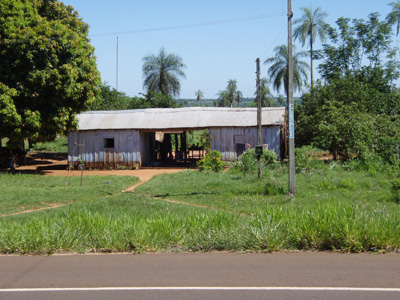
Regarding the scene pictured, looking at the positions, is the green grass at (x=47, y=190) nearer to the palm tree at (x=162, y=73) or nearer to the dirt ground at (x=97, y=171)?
the dirt ground at (x=97, y=171)

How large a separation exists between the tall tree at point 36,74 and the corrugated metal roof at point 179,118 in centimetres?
500

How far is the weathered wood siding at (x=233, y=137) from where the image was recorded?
2709cm

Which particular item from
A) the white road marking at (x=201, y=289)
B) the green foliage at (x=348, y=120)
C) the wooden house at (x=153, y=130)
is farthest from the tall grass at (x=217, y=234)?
the wooden house at (x=153, y=130)

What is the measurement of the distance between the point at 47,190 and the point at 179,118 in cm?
1312

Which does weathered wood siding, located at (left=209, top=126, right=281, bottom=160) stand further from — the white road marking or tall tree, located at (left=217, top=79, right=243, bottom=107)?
tall tree, located at (left=217, top=79, right=243, bottom=107)

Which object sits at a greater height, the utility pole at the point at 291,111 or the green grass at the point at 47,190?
the utility pole at the point at 291,111

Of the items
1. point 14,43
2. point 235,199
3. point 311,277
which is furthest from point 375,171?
point 14,43

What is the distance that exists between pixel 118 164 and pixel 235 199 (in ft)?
51.0

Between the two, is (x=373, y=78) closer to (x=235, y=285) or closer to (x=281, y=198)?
(x=281, y=198)

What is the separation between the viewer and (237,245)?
8.43 m

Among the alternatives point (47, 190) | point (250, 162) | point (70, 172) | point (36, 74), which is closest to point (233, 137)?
point (250, 162)

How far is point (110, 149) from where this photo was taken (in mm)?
28875

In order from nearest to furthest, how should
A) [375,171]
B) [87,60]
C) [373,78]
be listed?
[375,171] → [87,60] → [373,78]

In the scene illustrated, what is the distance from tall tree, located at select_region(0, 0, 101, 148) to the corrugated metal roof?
16.4ft
